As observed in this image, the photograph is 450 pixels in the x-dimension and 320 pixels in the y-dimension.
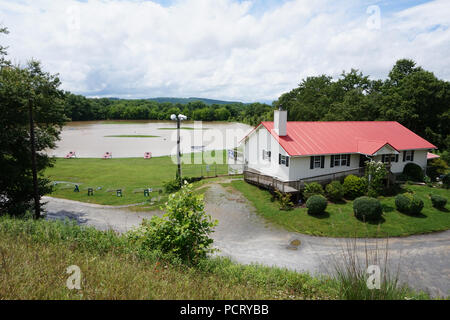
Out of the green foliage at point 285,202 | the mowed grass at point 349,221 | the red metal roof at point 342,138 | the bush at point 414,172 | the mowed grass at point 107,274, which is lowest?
the mowed grass at point 349,221

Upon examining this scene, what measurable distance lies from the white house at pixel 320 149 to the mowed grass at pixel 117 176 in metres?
7.81

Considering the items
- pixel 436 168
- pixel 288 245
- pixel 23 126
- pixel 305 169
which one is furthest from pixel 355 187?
pixel 23 126

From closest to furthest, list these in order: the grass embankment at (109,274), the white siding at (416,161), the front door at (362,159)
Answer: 1. the grass embankment at (109,274)
2. the front door at (362,159)
3. the white siding at (416,161)

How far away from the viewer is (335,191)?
21156mm

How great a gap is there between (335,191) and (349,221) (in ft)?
11.1

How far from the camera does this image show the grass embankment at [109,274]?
15.4ft

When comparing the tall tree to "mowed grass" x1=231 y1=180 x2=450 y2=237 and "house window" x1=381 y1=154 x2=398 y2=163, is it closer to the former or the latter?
"mowed grass" x1=231 y1=180 x2=450 y2=237

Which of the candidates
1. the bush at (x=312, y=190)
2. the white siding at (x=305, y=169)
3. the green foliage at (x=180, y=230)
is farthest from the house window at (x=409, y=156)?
the green foliage at (x=180, y=230)

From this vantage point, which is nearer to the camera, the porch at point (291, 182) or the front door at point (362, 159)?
the porch at point (291, 182)

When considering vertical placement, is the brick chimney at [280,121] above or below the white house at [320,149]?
above

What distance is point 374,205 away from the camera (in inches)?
704

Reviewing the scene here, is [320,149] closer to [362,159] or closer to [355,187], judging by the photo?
[355,187]

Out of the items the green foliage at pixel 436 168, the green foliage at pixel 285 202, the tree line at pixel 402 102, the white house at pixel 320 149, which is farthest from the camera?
the tree line at pixel 402 102

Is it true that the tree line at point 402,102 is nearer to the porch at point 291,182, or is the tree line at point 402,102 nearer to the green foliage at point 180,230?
the porch at point 291,182
